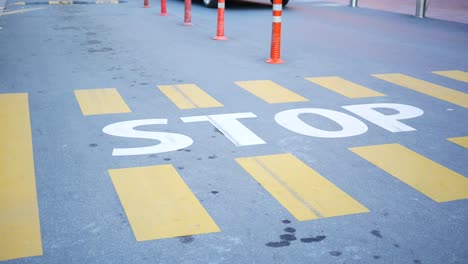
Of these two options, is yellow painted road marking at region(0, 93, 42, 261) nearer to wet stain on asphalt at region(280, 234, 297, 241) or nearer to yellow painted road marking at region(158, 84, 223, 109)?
wet stain on asphalt at region(280, 234, 297, 241)

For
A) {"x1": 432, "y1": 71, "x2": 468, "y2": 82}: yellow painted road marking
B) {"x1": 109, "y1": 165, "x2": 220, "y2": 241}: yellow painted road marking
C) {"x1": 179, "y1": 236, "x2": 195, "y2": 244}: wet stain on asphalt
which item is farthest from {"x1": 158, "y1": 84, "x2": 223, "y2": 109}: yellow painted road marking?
{"x1": 432, "y1": 71, "x2": 468, "y2": 82}: yellow painted road marking

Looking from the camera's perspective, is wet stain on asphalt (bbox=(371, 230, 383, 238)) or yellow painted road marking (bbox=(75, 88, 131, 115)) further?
yellow painted road marking (bbox=(75, 88, 131, 115))

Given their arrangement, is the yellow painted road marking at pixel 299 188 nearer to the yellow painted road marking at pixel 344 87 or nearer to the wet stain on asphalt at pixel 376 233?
the wet stain on asphalt at pixel 376 233

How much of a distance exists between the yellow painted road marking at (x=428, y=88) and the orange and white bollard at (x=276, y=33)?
1.63m

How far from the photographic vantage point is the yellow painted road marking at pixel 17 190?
3.75 metres

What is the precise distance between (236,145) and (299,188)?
1.16m

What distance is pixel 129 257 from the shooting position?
11.8 ft

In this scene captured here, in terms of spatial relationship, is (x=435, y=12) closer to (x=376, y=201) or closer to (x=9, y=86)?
(x=9, y=86)

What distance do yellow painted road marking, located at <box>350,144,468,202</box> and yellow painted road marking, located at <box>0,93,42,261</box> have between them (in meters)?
2.69

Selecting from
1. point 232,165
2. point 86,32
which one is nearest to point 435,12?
point 86,32

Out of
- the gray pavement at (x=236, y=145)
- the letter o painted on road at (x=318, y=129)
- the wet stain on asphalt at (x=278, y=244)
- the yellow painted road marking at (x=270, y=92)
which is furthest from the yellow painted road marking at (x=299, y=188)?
the yellow painted road marking at (x=270, y=92)

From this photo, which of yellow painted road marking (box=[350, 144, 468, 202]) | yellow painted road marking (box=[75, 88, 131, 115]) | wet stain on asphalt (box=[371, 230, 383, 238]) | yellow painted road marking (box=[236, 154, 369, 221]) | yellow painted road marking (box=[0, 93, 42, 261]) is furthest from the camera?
yellow painted road marking (box=[75, 88, 131, 115])

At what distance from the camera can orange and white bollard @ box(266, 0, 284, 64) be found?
9.60 m

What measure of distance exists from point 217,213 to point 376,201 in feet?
3.68
